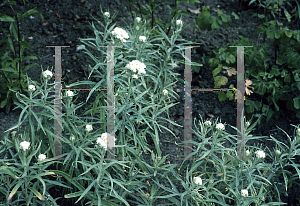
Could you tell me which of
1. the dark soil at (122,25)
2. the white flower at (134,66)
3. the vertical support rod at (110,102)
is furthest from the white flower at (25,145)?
the dark soil at (122,25)

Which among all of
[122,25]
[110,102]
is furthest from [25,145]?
[122,25]

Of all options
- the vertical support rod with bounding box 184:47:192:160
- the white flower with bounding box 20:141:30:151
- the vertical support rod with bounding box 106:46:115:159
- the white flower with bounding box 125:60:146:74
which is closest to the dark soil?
the vertical support rod with bounding box 184:47:192:160

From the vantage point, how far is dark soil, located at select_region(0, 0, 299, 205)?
3281mm

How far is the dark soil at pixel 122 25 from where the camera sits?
328 centimetres

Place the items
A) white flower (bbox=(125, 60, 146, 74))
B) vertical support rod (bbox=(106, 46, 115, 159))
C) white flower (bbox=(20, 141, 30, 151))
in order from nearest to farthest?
white flower (bbox=(20, 141, 30, 151)), white flower (bbox=(125, 60, 146, 74)), vertical support rod (bbox=(106, 46, 115, 159))

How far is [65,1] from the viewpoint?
423cm

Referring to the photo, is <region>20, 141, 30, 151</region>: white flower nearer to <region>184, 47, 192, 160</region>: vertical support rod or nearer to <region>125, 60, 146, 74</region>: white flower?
<region>125, 60, 146, 74</region>: white flower

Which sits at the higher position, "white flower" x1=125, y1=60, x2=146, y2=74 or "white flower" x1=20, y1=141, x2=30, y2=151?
"white flower" x1=125, y1=60, x2=146, y2=74

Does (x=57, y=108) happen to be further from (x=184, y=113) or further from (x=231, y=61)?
(x=231, y=61)

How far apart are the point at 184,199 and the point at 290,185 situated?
874mm

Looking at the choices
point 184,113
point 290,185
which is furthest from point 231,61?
point 290,185

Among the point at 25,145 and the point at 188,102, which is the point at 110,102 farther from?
the point at 188,102

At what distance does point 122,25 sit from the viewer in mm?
4055

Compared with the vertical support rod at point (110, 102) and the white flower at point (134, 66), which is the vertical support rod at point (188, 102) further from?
the white flower at point (134, 66)
